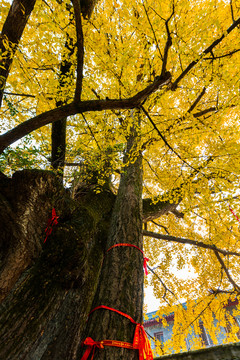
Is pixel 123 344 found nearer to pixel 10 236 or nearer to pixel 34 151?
pixel 10 236

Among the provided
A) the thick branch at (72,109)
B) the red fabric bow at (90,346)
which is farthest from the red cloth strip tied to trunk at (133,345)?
the thick branch at (72,109)

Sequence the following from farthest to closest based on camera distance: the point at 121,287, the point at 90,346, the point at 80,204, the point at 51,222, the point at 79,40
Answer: the point at 80,204
the point at 51,222
the point at 121,287
the point at 79,40
the point at 90,346

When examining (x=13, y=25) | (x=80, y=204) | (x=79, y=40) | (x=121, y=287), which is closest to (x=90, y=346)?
(x=121, y=287)

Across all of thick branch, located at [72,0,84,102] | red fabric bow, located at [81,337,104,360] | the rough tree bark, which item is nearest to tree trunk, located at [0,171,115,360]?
the rough tree bark

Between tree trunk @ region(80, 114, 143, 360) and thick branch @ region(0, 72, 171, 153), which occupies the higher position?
thick branch @ region(0, 72, 171, 153)

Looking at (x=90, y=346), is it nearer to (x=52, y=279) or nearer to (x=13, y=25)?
(x=52, y=279)

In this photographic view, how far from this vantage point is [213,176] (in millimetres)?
3859

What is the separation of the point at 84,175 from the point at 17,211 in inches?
82.8

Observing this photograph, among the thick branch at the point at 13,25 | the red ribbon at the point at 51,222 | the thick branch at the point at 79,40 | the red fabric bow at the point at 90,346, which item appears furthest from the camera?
the thick branch at the point at 13,25

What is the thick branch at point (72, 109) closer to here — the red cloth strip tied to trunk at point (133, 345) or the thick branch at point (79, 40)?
the thick branch at point (79, 40)

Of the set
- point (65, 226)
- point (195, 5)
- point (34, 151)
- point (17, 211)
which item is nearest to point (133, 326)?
point (65, 226)

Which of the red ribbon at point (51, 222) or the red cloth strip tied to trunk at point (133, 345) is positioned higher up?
the red ribbon at point (51, 222)

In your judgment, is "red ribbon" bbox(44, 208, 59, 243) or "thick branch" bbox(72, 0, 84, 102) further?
"red ribbon" bbox(44, 208, 59, 243)

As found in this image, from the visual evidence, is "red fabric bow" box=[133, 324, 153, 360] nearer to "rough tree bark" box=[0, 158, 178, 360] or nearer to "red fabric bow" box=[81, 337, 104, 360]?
"rough tree bark" box=[0, 158, 178, 360]
